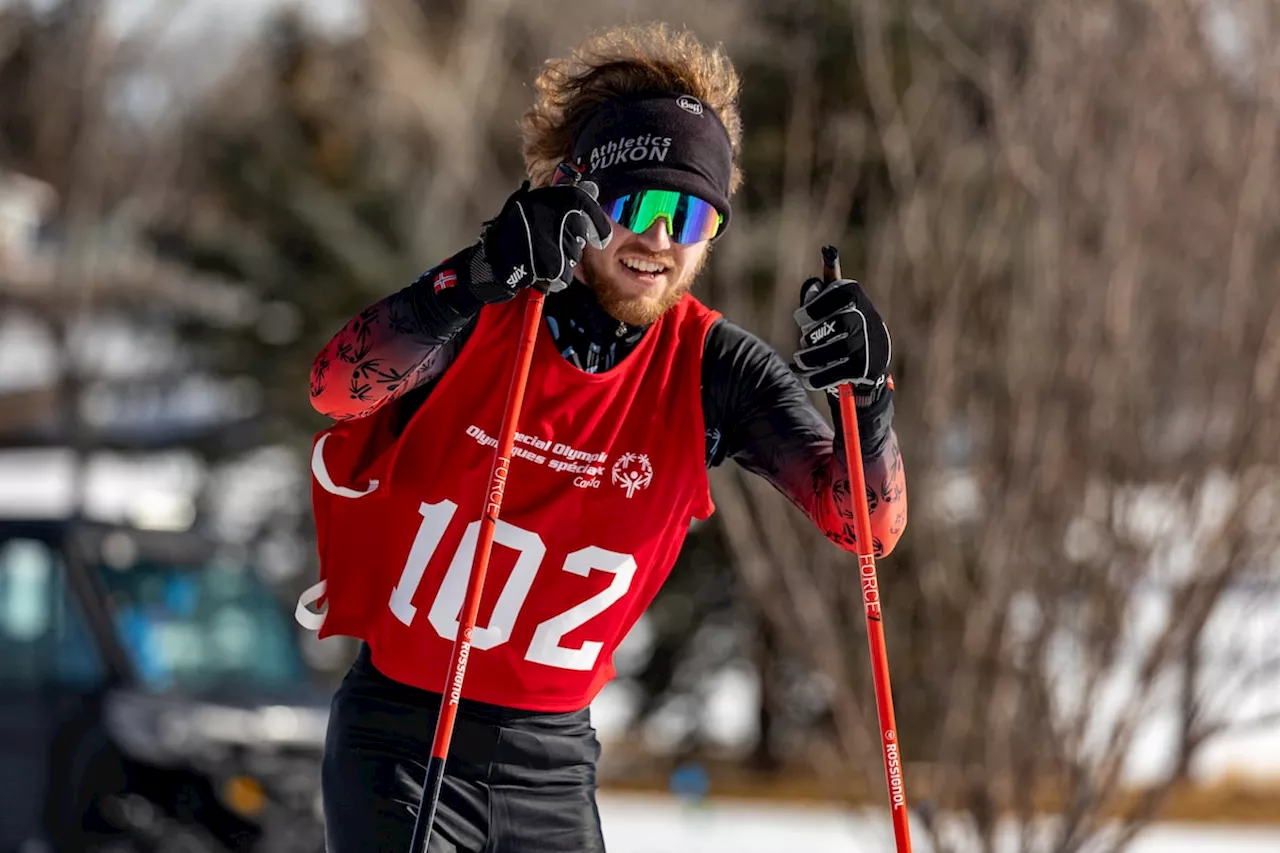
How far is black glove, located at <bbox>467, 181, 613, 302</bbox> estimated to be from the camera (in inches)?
93.0

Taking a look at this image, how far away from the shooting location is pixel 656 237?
2.62m

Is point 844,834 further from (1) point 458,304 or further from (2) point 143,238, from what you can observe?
(2) point 143,238

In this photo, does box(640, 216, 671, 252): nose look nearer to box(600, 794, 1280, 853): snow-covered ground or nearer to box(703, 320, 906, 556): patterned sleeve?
box(703, 320, 906, 556): patterned sleeve

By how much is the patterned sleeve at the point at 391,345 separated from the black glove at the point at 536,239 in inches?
2.2

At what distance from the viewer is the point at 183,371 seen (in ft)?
48.6

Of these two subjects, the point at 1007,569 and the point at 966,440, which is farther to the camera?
the point at 966,440

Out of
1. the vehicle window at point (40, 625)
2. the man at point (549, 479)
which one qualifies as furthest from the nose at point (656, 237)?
the vehicle window at point (40, 625)

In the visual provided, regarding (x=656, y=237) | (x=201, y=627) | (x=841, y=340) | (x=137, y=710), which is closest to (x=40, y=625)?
(x=137, y=710)

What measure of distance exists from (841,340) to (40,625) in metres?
5.25

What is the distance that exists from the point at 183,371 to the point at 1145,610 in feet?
36.4

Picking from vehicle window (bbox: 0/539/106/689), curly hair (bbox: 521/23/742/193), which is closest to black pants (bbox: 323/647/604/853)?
curly hair (bbox: 521/23/742/193)

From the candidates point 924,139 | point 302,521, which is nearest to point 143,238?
point 302,521

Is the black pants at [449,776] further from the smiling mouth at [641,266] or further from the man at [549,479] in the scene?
the smiling mouth at [641,266]

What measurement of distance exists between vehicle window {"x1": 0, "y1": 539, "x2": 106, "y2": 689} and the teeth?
4.83 metres
